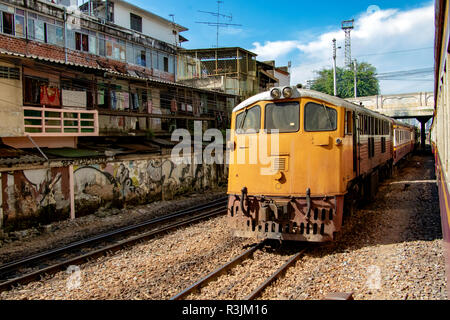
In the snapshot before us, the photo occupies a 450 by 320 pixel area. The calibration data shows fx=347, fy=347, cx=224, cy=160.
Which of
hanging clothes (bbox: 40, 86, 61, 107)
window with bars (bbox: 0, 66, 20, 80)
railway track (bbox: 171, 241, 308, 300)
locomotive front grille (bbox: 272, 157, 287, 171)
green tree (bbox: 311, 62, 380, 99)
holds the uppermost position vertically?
green tree (bbox: 311, 62, 380, 99)

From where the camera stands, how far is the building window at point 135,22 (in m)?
23.5

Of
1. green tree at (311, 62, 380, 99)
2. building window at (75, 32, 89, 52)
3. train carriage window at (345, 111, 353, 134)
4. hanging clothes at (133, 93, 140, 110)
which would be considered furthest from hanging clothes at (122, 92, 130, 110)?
green tree at (311, 62, 380, 99)

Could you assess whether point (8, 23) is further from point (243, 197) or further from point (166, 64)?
point (243, 197)

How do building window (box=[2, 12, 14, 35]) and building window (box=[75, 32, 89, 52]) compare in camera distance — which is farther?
building window (box=[75, 32, 89, 52])

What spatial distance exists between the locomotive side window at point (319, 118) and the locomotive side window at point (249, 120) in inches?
40.7

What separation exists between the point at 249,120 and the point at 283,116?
0.78 meters

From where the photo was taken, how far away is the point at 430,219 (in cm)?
917

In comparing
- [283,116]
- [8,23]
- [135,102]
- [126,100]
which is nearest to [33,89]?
[8,23]

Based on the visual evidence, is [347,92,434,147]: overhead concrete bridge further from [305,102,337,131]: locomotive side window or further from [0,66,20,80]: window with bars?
[0,66,20,80]: window with bars

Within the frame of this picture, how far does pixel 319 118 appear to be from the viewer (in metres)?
7.00

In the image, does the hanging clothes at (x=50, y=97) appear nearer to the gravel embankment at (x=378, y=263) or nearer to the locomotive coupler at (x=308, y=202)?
the locomotive coupler at (x=308, y=202)

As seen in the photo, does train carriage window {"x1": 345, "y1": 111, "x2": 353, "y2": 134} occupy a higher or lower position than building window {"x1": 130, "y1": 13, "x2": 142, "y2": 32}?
lower

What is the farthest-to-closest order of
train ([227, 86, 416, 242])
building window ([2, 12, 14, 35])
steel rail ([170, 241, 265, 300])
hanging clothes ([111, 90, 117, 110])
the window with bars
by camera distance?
hanging clothes ([111, 90, 117, 110])
building window ([2, 12, 14, 35])
the window with bars
train ([227, 86, 416, 242])
steel rail ([170, 241, 265, 300])

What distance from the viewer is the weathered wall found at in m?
9.97
